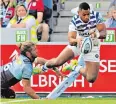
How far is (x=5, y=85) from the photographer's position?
14.4m

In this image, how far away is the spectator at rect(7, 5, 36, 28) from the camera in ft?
52.7

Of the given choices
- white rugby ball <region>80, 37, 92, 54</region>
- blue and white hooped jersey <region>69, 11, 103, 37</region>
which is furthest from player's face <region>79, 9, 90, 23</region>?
white rugby ball <region>80, 37, 92, 54</region>

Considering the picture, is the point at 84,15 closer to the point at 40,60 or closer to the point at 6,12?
the point at 40,60

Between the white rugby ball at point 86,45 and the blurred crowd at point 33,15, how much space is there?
4.95 ft

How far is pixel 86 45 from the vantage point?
14.2m

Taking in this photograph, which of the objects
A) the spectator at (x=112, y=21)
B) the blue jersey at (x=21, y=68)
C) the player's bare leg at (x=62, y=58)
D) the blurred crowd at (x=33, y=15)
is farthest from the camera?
the spectator at (x=112, y=21)

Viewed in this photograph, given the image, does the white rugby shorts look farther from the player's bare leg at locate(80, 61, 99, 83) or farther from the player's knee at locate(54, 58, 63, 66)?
the player's knee at locate(54, 58, 63, 66)

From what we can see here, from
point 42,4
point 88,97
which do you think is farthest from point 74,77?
point 42,4

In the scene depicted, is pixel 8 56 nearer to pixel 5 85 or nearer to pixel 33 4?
pixel 5 85

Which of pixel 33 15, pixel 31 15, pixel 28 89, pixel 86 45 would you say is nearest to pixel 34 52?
pixel 28 89

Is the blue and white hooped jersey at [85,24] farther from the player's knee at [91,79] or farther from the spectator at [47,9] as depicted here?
the spectator at [47,9]

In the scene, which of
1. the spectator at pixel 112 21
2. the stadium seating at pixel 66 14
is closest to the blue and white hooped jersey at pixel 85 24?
the spectator at pixel 112 21

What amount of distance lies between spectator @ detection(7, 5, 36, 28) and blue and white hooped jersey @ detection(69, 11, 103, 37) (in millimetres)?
1952

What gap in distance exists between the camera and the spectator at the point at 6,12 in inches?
687
